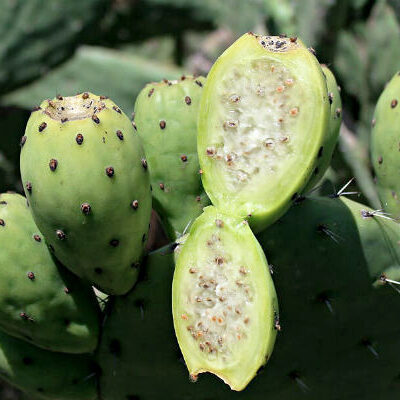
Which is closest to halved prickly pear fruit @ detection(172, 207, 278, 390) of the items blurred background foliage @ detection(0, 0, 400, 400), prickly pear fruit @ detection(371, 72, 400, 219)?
prickly pear fruit @ detection(371, 72, 400, 219)

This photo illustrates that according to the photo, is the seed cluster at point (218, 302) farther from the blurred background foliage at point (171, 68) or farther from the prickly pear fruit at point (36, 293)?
the blurred background foliage at point (171, 68)

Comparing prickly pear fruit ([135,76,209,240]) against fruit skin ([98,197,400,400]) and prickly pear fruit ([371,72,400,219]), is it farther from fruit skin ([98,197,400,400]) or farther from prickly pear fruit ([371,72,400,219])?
prickly pear fruit ([371,72,400,219])

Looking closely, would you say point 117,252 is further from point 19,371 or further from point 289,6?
point 289,6

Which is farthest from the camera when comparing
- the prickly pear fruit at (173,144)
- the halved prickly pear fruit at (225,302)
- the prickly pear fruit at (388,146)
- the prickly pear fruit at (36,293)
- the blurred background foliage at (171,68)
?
the blurred background foliage at (171,68)

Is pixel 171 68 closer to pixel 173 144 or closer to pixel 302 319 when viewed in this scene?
pixel 173 144

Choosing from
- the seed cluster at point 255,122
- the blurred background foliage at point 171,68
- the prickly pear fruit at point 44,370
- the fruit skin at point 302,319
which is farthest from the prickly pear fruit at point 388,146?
the blurred background foliage at point 171,68

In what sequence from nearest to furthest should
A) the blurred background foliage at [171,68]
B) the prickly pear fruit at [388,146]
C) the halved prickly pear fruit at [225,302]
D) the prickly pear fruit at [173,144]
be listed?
the halved prickly pear fruit at [225,302]
the prickly pear fruit at [173,144]
the prickly pear fruit at [388,146]
the blurred background foliage at [171,68]

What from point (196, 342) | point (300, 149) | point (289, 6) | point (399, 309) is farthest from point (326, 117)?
point (289, 6)
